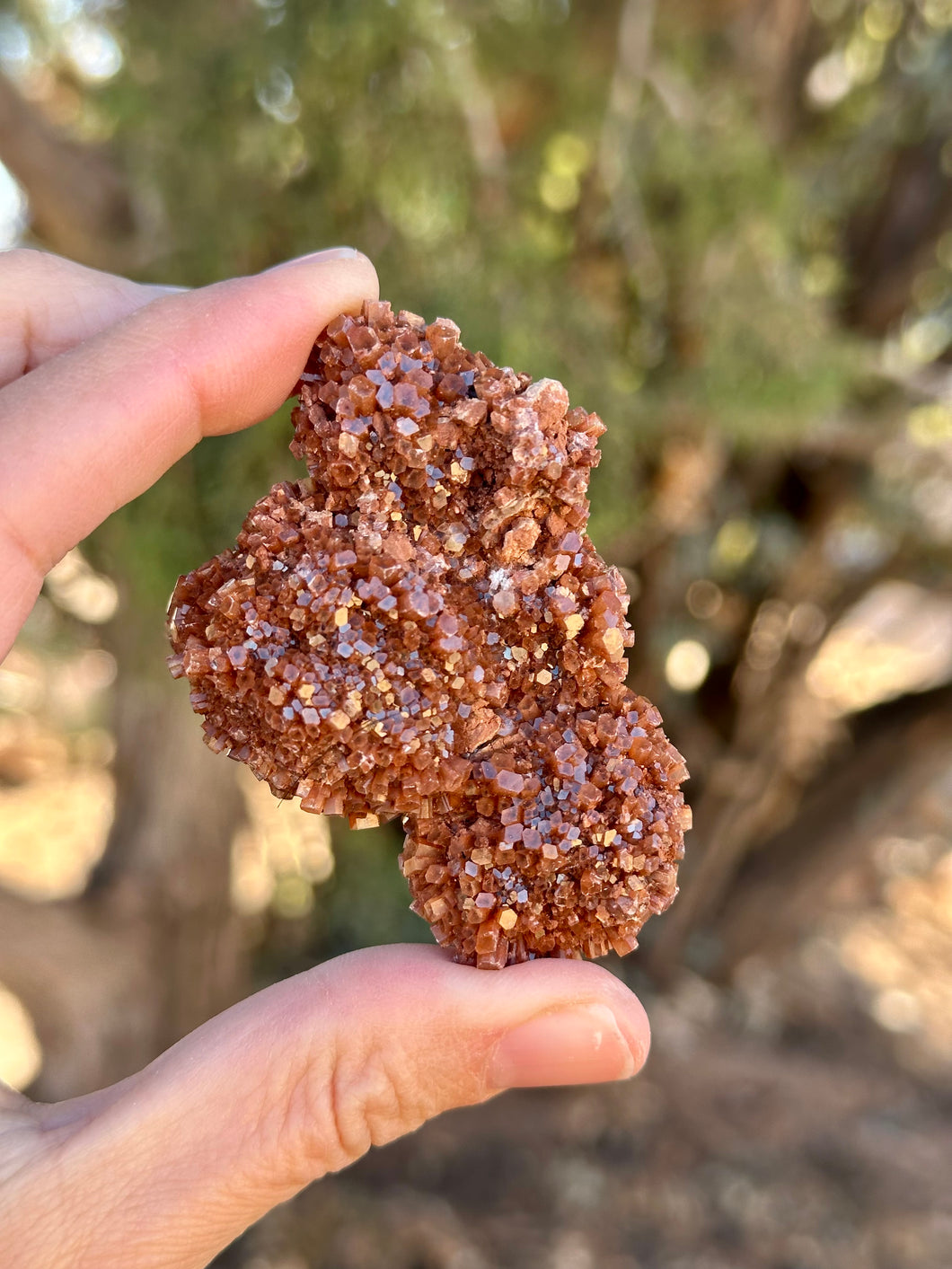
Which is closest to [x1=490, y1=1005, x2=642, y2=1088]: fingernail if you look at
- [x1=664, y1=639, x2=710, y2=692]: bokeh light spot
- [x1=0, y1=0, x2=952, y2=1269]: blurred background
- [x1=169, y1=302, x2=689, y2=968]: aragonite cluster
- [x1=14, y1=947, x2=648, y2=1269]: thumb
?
[x1=14, y1=947, x2=648, y2=1269]: thumb

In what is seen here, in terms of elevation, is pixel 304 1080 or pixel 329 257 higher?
pixel 329 257

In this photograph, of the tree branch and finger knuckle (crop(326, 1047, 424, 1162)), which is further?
the tree branch

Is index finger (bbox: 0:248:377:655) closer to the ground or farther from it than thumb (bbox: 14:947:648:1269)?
farther from it

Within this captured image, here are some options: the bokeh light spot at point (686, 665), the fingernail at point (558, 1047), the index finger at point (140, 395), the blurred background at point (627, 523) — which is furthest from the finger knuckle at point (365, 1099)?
the bokeh light spot at point (686, 665)

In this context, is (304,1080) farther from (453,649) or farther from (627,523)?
(627,523)

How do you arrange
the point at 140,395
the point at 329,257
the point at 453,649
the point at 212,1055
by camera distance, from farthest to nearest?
the point at 329,257 → the point at 140,395 → the point at 453,649 → the point at 212,1055

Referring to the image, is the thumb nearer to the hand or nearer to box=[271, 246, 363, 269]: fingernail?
the hand

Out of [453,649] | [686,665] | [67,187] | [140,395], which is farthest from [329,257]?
[686,665]
